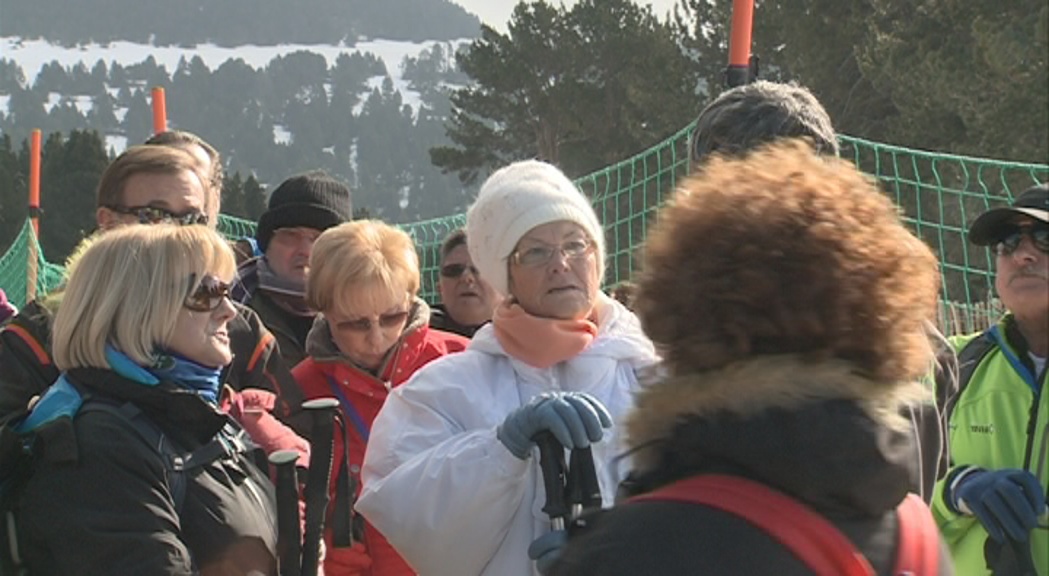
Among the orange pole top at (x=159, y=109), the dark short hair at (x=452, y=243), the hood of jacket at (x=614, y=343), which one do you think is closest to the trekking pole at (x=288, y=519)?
the hood of jacket at (x=614, y=343)

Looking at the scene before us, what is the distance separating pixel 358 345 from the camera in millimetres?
3311

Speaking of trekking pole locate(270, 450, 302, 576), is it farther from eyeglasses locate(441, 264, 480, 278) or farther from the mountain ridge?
the mountain ridge

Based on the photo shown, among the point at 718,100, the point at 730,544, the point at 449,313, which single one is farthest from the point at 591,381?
the point at 449,313

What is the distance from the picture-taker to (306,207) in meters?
4.23

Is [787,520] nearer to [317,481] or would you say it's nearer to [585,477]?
[585,477]

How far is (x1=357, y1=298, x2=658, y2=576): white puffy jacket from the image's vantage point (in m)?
2.24

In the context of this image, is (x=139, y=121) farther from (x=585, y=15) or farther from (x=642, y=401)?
(x=642, y=401)

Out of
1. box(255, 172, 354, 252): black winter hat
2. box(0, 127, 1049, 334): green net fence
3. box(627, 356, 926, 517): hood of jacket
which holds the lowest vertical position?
box(0, 127, 1049, 334): green net fence

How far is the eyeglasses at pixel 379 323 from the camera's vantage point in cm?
331

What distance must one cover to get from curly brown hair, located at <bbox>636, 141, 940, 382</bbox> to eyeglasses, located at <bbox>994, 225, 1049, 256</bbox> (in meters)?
1.57

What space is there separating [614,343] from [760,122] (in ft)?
1.79

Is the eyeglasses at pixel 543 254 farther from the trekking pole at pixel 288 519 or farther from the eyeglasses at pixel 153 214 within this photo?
the eyeglasses at pixel 153 214

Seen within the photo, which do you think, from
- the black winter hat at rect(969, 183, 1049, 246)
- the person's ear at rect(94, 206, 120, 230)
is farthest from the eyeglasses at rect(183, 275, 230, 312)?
the black winter hat at rect(969, 183, 1049, 246)

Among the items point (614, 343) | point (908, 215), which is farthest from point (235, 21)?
point (614, 343)
